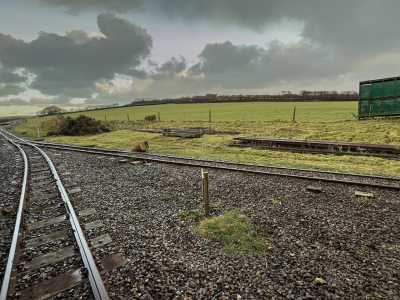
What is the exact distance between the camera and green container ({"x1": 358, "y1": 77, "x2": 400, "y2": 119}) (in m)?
20.4

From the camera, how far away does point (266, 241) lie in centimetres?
434

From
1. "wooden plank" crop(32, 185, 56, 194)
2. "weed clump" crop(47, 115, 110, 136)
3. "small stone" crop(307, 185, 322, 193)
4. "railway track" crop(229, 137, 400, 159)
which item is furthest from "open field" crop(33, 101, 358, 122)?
"wooden plank" crop(32, 185, 56, 194)

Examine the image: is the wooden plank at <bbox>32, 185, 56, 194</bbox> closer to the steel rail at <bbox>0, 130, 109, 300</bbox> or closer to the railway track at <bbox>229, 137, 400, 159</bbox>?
the steel rail at <bbox>0, 130, 109, 300</bbox>

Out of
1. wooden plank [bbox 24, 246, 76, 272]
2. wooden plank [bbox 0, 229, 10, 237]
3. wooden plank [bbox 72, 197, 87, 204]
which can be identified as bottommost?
wooden plank [bbox 0, 229, 10, 237]

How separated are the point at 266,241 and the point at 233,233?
0.68m

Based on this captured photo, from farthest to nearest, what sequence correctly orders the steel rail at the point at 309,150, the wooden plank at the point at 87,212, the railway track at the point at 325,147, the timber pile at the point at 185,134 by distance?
the timber pile at the point at 185,134, the railway track at the point at 325,147, the steel rail at the point at 309,150, the wooden plank at the point at 87,212

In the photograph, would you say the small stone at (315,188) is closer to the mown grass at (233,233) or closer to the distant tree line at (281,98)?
the mown grass at (233,233)

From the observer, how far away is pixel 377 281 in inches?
131

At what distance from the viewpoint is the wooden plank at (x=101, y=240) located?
14.1 feet

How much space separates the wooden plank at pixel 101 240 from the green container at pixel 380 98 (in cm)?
2637

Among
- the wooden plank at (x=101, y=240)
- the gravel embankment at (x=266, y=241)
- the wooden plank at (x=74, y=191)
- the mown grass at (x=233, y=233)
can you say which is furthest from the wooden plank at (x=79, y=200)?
the mown grass at (x=233, y=233)

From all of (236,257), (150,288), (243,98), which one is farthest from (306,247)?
(243,98)

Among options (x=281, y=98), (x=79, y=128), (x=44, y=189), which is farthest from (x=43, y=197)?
(x=281, y=98)

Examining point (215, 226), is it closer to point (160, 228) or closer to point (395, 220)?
point (160, 228)
